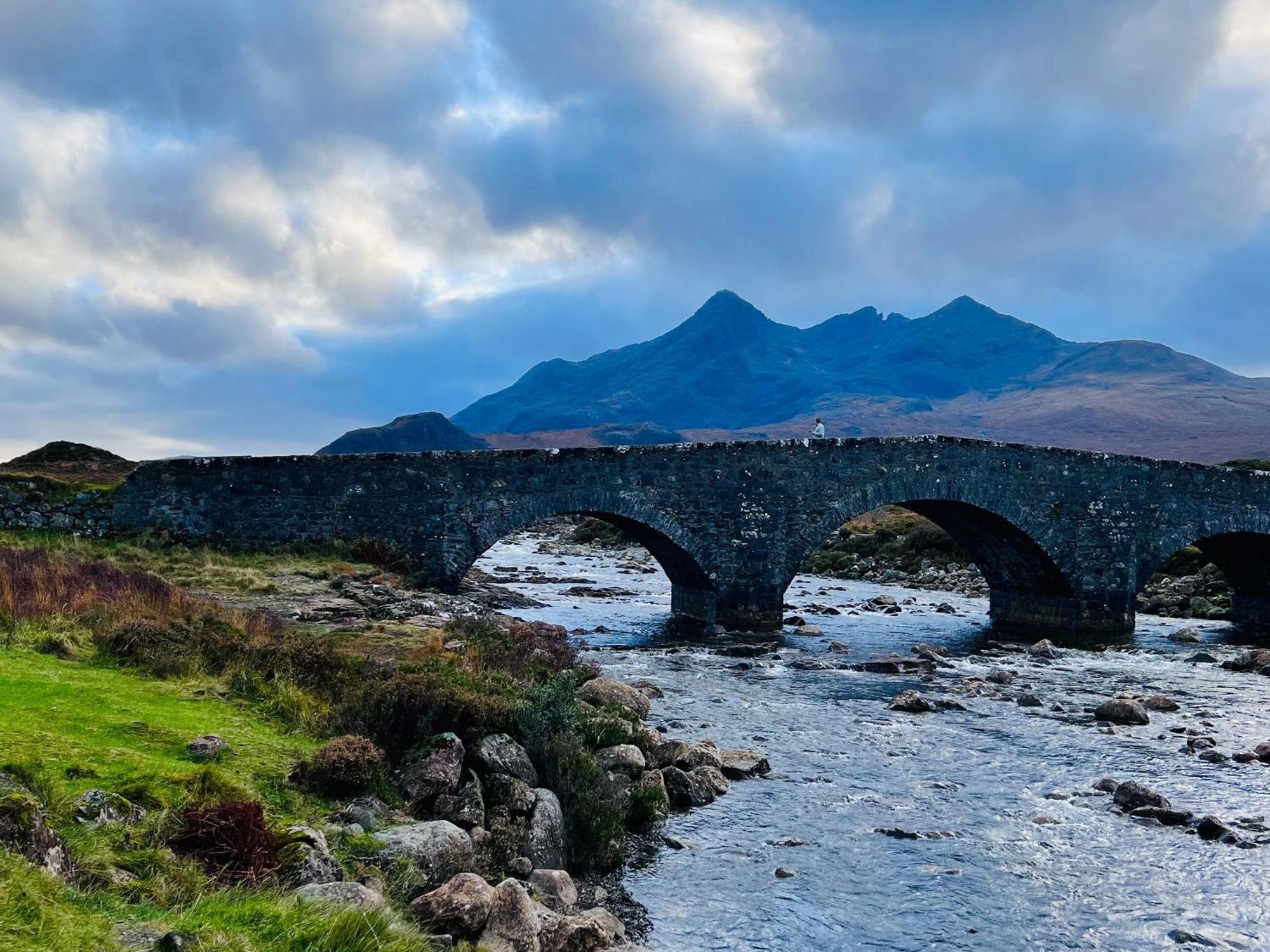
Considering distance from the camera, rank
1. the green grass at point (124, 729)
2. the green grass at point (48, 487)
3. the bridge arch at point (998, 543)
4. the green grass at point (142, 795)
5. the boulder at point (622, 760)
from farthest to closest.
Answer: the bridge arch at point (998, 543)
the green grass at point (48, 487)
the boulder at point (622, 760)
the green grass at point (124, 729)
the green grass at point (142, 795)

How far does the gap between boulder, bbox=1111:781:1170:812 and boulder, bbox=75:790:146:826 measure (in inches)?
406

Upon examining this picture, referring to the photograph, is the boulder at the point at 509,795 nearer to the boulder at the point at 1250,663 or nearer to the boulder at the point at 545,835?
the boulder at the point at 545,835

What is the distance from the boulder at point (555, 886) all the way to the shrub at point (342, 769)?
5.04ft

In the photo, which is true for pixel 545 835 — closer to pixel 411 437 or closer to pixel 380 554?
pixel 380 554

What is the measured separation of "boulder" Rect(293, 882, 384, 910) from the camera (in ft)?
16.2

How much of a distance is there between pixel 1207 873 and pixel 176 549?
19536 mm

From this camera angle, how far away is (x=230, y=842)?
17.9ft

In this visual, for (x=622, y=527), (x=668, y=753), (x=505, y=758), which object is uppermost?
(x=622, y=527)

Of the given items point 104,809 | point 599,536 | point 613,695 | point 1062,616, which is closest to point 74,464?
point 613,695

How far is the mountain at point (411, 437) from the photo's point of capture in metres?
140

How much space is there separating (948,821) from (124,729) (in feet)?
27.3

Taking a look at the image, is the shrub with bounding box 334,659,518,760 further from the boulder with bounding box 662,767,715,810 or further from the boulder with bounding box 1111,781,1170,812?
the boulder with bounding box 1111,781,1170,812

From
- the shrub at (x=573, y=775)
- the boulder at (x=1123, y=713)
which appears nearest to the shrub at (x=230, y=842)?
the shrub at (x=573, y=775)

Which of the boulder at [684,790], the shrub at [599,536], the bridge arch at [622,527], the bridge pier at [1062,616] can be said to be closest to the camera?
the boulder at [684,790]
